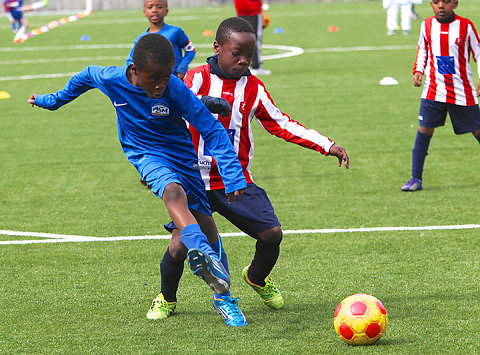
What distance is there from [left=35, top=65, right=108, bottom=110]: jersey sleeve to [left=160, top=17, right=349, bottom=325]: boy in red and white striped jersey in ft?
1.81

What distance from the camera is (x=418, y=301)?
5.07 m

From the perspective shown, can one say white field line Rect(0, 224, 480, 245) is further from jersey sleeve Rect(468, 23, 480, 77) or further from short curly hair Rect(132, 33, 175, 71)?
short curly hair Rect(132, 33, 175, 71)

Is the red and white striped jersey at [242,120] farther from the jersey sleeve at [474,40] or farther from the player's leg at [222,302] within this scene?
the jersey sleeve at [474,40]

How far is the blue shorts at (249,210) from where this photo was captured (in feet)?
15.9

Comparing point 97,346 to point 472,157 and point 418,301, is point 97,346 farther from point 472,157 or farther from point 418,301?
point 472,157

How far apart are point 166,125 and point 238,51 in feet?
2.05

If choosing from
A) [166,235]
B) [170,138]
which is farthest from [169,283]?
[166,235]

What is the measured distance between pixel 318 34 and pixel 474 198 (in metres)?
17.1

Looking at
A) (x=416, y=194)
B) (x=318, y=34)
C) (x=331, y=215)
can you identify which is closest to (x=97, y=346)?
(x=331, y=215)

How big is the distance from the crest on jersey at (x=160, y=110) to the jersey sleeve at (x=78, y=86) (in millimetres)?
407

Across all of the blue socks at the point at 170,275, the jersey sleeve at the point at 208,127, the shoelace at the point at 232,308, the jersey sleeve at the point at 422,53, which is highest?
the jersey sleeve at the point at 208,127

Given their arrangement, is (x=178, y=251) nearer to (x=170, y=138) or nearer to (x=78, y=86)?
(x=170, y=138)

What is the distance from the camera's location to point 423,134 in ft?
27.0

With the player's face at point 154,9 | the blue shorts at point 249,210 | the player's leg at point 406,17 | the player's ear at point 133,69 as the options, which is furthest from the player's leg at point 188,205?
the player's leg at point 406,17
